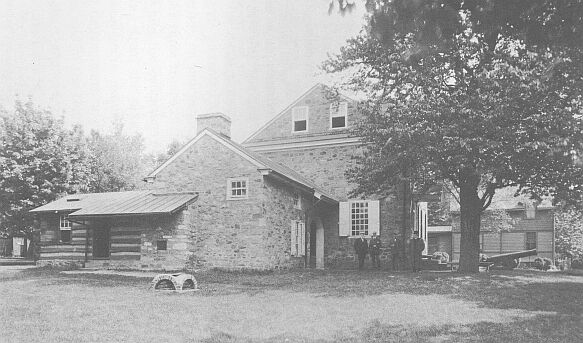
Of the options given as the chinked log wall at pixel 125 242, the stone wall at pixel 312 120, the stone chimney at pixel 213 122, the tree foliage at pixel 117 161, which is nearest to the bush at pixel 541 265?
the stone wall at pixel 312 120

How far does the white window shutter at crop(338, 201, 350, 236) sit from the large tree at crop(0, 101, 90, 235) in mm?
16634

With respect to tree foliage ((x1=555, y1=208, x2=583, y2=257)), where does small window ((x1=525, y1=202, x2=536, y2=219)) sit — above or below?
above

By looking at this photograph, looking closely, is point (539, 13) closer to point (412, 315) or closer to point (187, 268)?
point (412, 315)

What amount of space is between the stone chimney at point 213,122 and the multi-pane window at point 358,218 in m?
7.29

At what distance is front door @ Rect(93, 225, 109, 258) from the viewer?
2380 cm

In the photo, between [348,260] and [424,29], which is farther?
[348,260]

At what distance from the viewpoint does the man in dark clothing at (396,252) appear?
929 inches

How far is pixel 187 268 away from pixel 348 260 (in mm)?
8418

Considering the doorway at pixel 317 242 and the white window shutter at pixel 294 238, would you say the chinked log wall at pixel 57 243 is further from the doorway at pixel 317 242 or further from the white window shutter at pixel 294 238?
the doorway at pixel 317 242

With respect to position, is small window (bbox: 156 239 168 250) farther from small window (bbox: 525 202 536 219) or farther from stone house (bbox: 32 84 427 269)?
small window (bbox: 525 202 536 219)

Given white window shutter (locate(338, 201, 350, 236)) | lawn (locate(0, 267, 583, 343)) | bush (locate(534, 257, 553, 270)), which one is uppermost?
white window shutter (locate(338, 201, 350, 236))

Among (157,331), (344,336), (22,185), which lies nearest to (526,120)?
(344,336)

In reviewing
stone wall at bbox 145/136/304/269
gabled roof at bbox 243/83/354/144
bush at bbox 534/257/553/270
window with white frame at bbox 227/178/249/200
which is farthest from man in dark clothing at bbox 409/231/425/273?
bush at bbox 534/257/553/270

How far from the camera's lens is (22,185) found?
3064 centimetres
